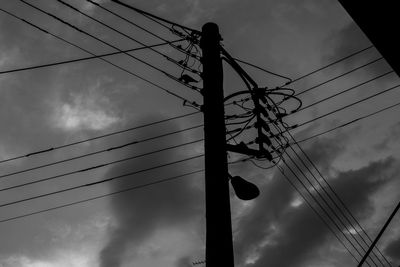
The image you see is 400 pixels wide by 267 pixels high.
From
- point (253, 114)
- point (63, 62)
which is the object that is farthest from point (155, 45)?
point (253, 114)

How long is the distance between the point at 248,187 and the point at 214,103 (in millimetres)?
1564

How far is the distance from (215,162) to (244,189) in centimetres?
85

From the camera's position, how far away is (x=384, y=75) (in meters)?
10.2

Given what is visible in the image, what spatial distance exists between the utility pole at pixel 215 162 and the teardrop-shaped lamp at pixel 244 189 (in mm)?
495

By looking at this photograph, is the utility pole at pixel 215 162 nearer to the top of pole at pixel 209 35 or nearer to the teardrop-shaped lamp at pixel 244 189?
the top of pole at pixel 209 35

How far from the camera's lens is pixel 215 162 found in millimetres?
6707

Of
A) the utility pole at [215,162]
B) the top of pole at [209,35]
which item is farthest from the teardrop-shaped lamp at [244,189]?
the top of pole at [209,35]

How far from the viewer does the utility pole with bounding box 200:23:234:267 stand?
19.8ft

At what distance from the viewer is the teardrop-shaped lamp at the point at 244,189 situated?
23.5 ft

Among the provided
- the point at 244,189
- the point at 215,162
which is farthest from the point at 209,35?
the point at 244,189

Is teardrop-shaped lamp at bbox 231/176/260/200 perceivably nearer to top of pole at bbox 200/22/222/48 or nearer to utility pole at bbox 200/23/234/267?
utility pole at bbox 200/23/234/267

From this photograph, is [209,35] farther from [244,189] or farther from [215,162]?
[244,189]

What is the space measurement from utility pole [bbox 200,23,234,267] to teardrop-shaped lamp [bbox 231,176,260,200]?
1.62 ft

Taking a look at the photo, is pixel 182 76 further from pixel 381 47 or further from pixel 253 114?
pixel 381 47
